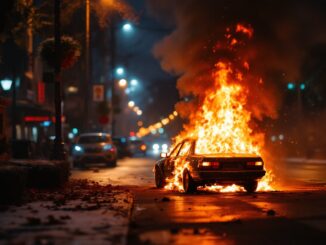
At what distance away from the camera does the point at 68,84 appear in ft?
242

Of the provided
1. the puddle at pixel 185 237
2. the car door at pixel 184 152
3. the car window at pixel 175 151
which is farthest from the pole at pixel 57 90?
the puddle at pixel 185 237

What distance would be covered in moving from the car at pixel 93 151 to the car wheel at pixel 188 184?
18.4 meters

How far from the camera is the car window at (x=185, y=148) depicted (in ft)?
60.1

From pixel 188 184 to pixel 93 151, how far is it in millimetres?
18850

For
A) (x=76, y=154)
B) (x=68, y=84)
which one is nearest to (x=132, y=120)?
(x=68, y=84)

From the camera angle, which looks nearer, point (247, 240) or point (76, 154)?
point (247, 240)

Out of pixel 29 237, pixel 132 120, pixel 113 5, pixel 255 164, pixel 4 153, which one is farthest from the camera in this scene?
pixel 132 120

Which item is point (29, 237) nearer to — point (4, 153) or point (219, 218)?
point (219, 218)

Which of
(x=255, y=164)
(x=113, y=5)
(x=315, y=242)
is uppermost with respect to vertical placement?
(x=113, y=5)

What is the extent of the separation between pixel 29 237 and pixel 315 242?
3991mm

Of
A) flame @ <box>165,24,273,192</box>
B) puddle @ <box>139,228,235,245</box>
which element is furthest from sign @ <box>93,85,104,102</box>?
puddle @ <box>139,228,235,245</box>

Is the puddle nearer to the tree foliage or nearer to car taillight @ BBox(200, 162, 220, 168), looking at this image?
car taillight @ BBox(200, 162, 220, 168)

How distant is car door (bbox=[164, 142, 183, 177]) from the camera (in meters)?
19.2

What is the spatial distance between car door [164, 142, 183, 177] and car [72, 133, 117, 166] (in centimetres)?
1646
